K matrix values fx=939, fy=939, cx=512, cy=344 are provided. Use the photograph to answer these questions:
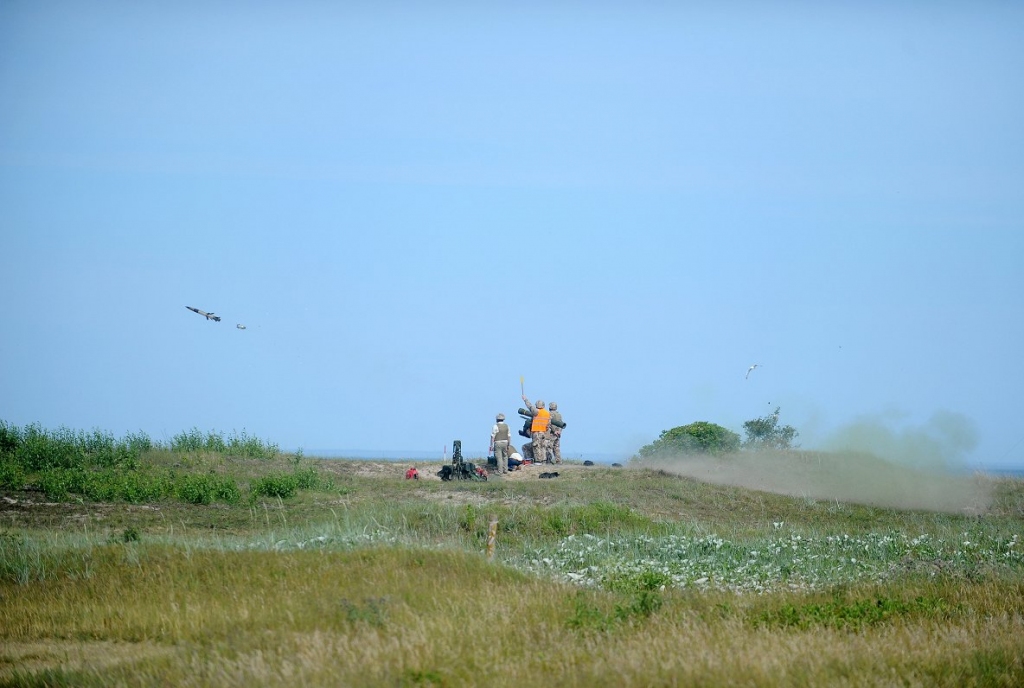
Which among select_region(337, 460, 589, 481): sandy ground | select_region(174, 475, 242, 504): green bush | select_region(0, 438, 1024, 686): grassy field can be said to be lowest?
select_region(0, 438, 1024, 686): grassy field

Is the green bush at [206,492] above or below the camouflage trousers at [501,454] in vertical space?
below

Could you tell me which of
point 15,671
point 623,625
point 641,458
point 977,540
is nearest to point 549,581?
point 623,625

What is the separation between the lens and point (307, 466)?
32188 millimetres

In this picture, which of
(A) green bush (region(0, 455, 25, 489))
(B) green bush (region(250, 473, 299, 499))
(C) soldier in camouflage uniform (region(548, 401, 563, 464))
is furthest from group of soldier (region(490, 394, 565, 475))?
(A) green bush (region(0, 455, 25, 489))

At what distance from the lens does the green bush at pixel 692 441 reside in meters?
43.3

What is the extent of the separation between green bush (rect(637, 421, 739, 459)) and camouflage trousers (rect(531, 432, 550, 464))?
7.78 m

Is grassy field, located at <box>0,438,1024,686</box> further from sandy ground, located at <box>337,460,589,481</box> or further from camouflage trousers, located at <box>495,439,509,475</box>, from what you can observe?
camouflage trousers, located at <box>495,439,509,475</box>

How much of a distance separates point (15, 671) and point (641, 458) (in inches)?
1373

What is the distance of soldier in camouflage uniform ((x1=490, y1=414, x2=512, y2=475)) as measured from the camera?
33.6 meters

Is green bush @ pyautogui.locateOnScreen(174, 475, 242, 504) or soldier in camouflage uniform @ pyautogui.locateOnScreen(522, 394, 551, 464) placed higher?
soldier in camouflage uniform @ pyautogui.locateOnScreen(522, 394, 551, 464)

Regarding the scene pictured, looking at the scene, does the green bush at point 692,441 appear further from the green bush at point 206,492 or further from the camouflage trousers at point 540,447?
the green bush at point 206,492

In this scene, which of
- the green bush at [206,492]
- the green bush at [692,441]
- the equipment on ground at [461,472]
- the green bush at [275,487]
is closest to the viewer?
the green bush at [206,492]

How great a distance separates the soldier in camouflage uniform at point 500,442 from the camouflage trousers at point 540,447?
2.74 metres

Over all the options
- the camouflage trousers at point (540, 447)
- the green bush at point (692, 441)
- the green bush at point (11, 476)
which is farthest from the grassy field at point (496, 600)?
the green bush at point (692, 441)
